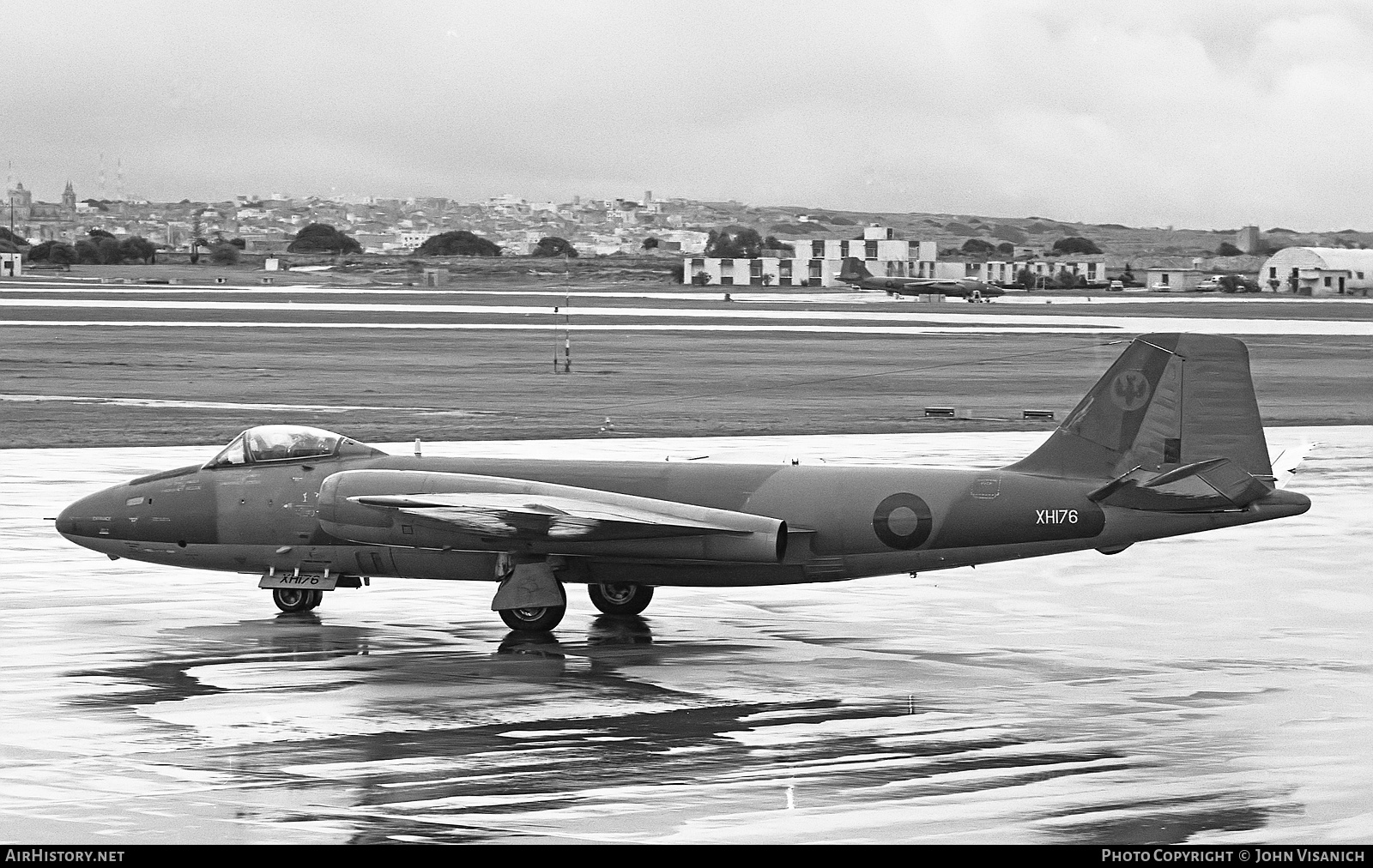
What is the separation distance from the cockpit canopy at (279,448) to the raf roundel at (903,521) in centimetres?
739

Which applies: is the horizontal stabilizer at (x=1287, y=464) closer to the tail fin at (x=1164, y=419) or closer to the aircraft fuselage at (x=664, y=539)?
the tail fin at (x=1164, y=419)

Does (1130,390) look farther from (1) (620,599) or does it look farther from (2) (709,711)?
(2) (709,711)

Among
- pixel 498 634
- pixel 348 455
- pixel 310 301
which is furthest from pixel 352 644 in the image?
pixel 310 301

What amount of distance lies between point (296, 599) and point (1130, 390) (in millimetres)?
11596

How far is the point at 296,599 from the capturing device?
24234 mm

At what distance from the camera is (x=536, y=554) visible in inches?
874

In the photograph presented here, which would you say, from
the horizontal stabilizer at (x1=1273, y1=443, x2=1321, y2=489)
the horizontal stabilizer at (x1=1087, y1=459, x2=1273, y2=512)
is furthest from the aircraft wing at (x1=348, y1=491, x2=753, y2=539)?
the horizontal stabilizer at (x1=1273, y1=443, x2=1321, y2=489)

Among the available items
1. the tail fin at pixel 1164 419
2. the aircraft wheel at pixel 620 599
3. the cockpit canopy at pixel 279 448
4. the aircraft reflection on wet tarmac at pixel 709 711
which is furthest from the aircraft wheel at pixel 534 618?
the tail fin at pixel 1164 419

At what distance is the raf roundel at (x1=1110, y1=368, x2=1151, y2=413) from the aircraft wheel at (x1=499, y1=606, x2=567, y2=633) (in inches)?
302

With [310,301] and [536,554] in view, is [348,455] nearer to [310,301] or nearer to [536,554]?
[536,554]

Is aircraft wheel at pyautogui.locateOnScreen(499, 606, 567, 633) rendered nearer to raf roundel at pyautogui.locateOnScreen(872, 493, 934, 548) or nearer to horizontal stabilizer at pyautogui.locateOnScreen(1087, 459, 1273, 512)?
raf roundel at pyautogui.locateOnScreen(872, 493, 934, 548)

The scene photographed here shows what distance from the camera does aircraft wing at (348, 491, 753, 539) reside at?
21.3m

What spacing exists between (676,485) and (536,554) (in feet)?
7.30

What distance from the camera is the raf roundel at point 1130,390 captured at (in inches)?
895
